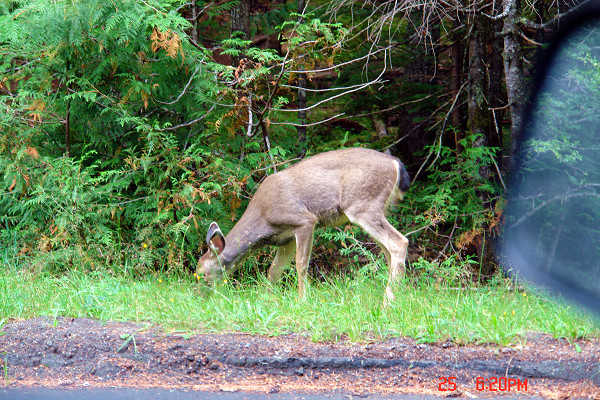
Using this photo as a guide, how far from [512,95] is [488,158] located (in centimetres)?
104

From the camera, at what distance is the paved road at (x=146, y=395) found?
387 centimetres

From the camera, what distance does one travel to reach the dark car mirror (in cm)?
169

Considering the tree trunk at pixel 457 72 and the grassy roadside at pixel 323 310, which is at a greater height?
the tree trunk at pixel 457 72

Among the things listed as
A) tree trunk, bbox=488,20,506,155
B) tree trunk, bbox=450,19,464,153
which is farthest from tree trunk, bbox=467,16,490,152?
tree trunk, bbox=450,19,464,153

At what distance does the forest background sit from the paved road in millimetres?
3405

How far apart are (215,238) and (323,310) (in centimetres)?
226

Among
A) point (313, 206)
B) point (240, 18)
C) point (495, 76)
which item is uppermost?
point (240, 18)

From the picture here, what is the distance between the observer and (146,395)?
3.93 m

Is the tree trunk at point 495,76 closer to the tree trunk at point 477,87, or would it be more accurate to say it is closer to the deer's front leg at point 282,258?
the tree trunk at point 477,87

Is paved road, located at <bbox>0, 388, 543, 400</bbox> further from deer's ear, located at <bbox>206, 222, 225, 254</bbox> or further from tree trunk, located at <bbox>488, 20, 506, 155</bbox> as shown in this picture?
tree trunk, located at <bbox>488, 20, 506, 155</bbox>

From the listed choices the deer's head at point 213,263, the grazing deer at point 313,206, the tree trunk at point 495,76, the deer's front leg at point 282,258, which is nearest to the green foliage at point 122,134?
the deer's head at point 213,263

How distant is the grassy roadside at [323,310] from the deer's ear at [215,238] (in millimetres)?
544
